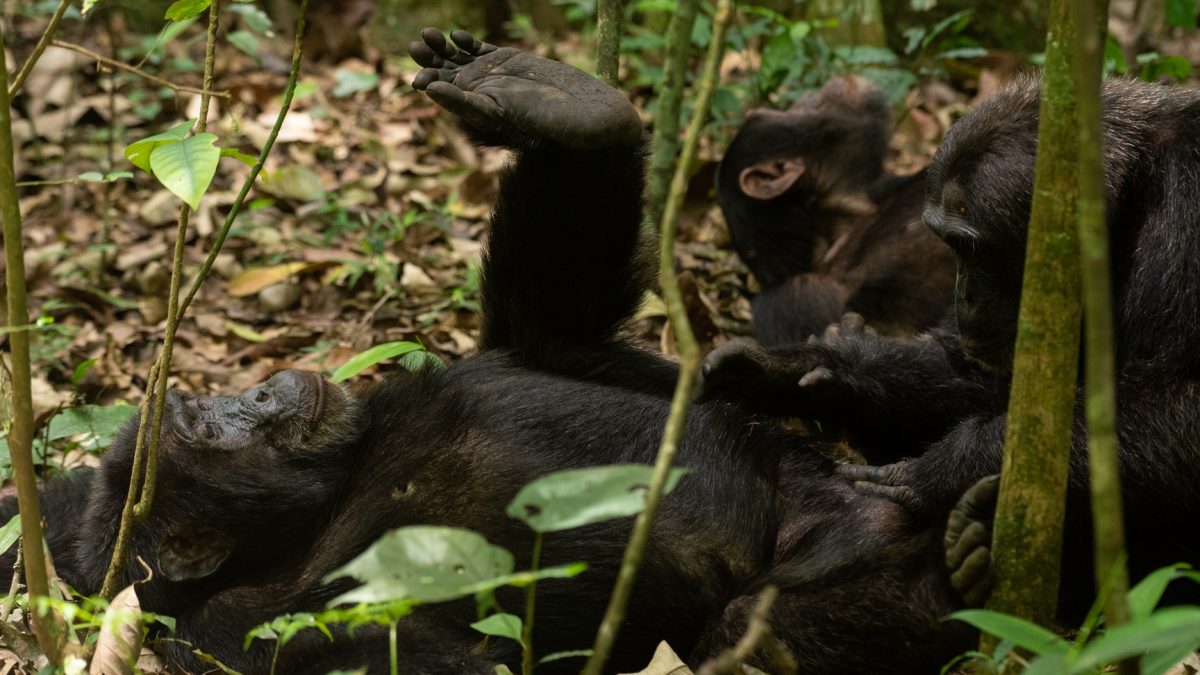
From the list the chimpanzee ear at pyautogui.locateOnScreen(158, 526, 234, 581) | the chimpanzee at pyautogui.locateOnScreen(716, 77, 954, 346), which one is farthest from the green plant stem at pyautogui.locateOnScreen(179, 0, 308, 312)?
the chimpanzee at pyautogui.locateOnScreen(716, 77, 954, 346)

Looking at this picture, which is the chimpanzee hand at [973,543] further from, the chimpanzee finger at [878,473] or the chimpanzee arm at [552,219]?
the chimpanzee arm at [552,219]

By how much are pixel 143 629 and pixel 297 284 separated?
13.3 ft

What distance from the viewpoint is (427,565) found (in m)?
2.26

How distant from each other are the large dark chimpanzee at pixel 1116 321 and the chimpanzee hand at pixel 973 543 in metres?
0.41

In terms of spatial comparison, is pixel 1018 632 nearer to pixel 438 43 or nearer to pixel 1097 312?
pixel 1097 312

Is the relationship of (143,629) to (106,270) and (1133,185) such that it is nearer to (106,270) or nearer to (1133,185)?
(1133,185)

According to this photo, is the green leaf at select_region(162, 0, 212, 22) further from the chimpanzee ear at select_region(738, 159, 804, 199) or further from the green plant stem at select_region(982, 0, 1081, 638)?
the chimpanzee ear at select_region(738, 159, 804, 199)

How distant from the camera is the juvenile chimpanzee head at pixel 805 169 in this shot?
24.8 ft

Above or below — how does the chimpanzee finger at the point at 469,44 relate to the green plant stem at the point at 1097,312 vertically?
above

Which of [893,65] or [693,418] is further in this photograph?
[893,65]

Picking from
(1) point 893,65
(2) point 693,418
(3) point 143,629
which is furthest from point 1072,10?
(1) point 893,65

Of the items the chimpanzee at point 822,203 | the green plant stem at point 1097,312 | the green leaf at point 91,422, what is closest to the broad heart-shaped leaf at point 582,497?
the green plant stem at point 1097,312

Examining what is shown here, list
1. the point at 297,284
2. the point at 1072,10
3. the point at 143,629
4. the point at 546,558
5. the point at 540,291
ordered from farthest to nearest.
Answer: the point at 297,284 < the point at 540,291 < the point at 546,558 < the point at 143,629 < the point at 1072,10

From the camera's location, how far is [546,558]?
148 inches
